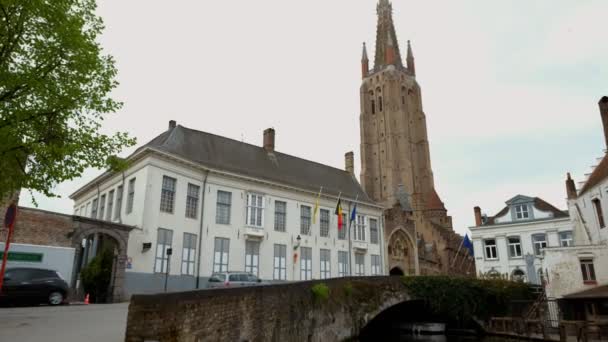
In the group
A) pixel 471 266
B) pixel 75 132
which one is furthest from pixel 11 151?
pixel 471 266

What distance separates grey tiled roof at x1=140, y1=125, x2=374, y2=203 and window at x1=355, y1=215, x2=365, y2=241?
1759 mm

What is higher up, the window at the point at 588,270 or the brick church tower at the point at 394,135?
the brick church tower at the point at 394,135

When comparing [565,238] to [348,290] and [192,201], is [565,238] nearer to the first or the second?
[348,290]

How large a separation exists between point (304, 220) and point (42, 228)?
16858mm

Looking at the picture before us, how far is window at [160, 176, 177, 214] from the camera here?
2292 cm

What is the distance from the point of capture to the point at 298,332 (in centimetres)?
1451

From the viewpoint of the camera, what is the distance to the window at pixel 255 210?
27.0 meters

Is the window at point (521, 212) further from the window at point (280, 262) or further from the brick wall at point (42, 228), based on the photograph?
the brick wall at point (42, 228)

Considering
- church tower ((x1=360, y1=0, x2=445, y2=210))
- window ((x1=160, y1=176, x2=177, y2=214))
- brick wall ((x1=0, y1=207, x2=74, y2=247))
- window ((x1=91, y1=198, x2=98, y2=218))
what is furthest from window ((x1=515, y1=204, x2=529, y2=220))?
church tower ((x1=360, y1=0, x2=445, y2=210))

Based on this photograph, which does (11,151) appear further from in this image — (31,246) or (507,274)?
(507,274)

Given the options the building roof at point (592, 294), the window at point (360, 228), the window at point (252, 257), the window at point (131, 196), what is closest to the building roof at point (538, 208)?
the window at point (360, 228)

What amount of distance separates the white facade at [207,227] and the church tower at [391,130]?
4323 cm

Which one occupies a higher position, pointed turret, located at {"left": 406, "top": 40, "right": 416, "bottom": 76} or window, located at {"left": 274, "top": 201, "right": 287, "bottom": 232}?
pointed turret, located at {"left": 406, "top": 40, "right": 416, "bottom": 76}

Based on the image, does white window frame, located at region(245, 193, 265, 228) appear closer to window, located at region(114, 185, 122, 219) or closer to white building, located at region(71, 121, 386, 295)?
white building, located at region(71, 121, 386, 295)
